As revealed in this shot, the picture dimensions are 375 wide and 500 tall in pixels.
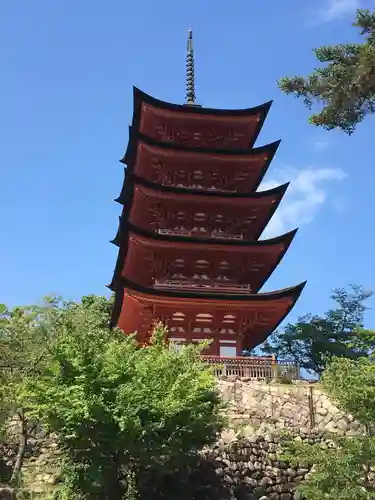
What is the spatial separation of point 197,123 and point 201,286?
725 centimetres

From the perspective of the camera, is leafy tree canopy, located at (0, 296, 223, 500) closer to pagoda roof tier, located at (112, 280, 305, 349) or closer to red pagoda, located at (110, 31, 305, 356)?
pagoda roof tier, located at (112, 280, 305, 349)

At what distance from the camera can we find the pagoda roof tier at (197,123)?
24969mm

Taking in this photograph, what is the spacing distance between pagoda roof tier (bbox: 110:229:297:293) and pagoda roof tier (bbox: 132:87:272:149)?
5491 millimetres

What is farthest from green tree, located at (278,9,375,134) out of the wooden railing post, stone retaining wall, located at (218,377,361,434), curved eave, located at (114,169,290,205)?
curved eave, located at (114,169,290,205)

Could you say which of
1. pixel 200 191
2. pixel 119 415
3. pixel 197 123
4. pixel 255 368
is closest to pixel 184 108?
pixel 197 123

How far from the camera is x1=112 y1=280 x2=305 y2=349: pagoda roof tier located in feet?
65.6

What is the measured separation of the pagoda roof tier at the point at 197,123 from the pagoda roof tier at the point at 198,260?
18.0 ft

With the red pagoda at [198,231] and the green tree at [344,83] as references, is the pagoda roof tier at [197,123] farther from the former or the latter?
the green tree at [344,83]

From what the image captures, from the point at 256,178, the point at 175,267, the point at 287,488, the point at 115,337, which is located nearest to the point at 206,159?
the point at 256,178

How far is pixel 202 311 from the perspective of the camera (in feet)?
67.9

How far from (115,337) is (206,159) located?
10607 millimetres

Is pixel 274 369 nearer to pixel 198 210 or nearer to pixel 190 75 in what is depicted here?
pixel 198 210

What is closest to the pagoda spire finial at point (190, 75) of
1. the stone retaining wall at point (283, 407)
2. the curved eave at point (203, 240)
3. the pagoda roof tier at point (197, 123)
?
the pagoda roof tier at point (197, 123)

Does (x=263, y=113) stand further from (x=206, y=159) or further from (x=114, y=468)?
(x=114, y=468)
